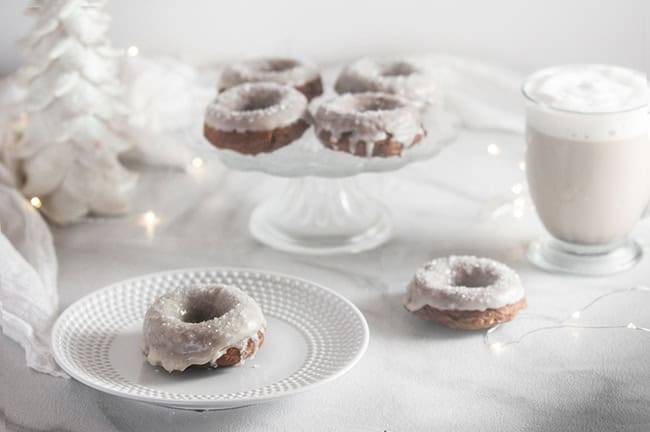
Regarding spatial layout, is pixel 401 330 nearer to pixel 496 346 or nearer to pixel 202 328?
pixel 496 346

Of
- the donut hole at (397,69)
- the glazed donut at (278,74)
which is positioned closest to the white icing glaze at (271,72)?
the glazed donut at (278,74)

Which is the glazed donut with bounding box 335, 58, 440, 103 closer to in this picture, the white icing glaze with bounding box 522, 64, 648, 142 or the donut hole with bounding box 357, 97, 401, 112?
the donut hole with bounding box 357, 97, 401, 112

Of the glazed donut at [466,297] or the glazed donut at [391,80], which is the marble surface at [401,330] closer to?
the glazed donut at [466,297]

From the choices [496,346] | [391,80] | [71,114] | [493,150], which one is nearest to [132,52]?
[71,114]

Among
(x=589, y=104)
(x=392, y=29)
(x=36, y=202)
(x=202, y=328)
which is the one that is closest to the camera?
(x=202, y=328)

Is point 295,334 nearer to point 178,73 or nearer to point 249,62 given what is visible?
point 249,62

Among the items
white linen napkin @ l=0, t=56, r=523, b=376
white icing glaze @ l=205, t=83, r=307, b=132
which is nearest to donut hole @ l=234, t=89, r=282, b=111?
white icing glaze @ l=205, t=83, r=307, b=132
